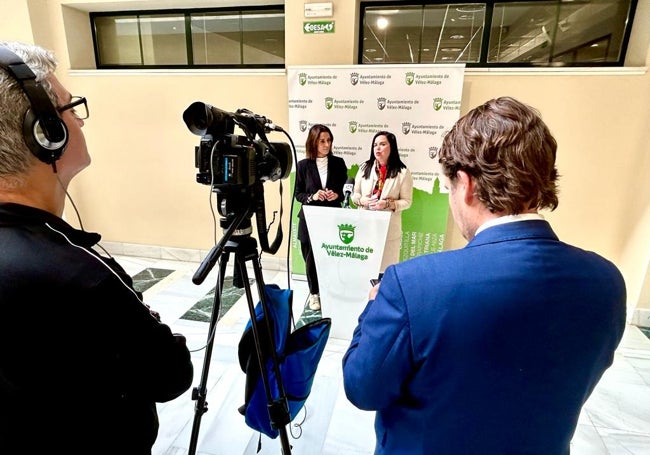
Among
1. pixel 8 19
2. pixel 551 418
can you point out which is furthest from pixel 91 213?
pixel 551 418

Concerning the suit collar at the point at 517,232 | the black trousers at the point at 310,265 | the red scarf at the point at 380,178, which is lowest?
the black trousers at the point at 310,265

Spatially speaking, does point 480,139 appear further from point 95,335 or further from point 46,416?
point 46,416

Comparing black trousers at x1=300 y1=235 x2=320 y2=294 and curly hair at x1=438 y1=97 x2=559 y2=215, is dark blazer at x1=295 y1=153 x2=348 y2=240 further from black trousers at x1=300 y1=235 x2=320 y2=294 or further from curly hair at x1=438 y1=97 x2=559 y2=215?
curly hair at x1=438 y1=97 x2=559 y2=215

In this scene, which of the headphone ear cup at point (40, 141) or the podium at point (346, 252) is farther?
the podium at point (346, 252)

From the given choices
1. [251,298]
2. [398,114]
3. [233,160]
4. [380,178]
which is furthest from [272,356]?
[398,114]

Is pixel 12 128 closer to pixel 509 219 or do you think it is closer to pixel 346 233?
pixel 509 219

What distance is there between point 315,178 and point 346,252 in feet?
2.57

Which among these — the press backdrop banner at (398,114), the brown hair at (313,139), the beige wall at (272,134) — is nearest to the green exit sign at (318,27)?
the beige wall at (272,134)

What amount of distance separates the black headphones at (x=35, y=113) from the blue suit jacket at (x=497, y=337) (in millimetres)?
667

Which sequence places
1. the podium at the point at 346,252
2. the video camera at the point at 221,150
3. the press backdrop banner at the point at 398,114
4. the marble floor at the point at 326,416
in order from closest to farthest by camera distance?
the video camera at the point at 221,150, the marble floor at the point at 326,416, the podium at the point at 346,252, the press backdrop banner at the point at 398,114

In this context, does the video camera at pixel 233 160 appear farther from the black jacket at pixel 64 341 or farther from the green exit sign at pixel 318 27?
the green exit sign at pixel 318 27

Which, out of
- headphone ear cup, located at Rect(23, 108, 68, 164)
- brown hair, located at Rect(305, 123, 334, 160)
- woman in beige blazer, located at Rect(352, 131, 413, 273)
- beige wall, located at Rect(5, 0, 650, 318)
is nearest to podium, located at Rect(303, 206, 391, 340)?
woman in beige blazer, located at Rect(352, 131, 413, 273)

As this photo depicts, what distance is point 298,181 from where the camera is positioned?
8.71ft

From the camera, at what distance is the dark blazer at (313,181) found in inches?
104
